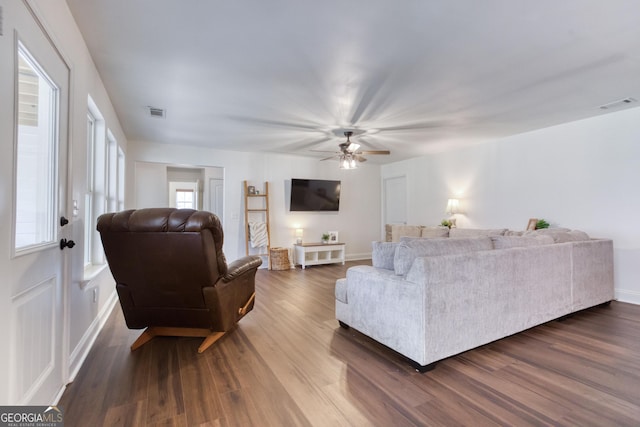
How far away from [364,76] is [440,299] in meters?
2.09

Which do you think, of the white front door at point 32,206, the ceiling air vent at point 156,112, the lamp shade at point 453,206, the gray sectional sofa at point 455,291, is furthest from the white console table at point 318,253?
the white front door at point 32,206

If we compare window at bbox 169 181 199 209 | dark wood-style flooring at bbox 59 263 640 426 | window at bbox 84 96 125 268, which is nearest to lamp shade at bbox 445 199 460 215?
dark wood-style flooring at bbox 59 263 640 426

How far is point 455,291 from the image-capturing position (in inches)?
83.9

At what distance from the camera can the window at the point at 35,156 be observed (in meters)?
1.41

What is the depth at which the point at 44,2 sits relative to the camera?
1541 mm

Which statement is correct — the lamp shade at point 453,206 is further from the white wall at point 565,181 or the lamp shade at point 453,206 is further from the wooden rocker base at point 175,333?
the wooden rocker base at point 175,333

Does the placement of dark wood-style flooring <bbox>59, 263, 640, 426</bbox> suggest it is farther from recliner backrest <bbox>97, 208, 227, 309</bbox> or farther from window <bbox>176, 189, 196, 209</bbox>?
window <bbox>176, 189, 196, 209</bbox>

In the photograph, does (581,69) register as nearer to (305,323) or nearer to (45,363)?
(305,323)

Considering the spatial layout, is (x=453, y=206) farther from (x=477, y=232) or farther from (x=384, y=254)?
(x=384, y=254)

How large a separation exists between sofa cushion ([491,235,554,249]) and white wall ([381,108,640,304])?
65.3 inches

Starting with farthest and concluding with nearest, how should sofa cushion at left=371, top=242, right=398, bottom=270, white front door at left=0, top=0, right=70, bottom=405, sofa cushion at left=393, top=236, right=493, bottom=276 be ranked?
sofa cushion at left=371, top=242, right=398, bottom=270, sofa cushion at left=393, top=236, right=493, bottom=276, white front door at left=0, top=0, right=70, bottom=405

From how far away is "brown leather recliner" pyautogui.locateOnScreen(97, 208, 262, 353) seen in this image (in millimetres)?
2035

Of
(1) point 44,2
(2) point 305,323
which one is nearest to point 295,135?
(2) point 305,323

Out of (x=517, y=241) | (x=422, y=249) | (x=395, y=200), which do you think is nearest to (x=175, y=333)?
(x=422, y=249)
